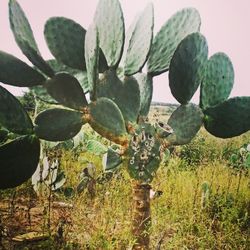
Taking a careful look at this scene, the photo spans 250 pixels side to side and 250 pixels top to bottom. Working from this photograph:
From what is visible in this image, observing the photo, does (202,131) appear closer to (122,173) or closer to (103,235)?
(122,173)

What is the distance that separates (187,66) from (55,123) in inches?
24.4

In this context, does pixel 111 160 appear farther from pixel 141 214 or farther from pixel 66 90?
pixel 66 90

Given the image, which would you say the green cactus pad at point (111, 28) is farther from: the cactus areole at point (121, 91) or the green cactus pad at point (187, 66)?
the green cactus pad at point (187, 66)

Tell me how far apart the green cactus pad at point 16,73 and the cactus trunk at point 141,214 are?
24.8 inches

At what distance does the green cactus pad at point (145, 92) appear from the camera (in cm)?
196

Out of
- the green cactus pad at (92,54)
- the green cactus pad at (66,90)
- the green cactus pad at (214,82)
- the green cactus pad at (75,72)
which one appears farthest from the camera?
the green cactus pad at (75,72)

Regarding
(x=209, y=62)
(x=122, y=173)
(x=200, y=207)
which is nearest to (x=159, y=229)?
(x=200, y=207)

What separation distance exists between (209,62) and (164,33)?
258 mm

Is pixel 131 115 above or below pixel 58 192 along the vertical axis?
above

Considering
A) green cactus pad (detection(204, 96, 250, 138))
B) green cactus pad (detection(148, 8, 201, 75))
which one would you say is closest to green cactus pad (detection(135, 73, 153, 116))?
green cactus pad (detection(148, 8, 201, 75))

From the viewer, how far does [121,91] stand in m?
1.78

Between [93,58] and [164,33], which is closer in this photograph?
[93,58]

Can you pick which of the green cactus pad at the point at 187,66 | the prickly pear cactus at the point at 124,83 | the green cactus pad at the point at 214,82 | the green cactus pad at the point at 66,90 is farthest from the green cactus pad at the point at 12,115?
the green cactus pad at the point at 214,82

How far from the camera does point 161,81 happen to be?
2230mm
